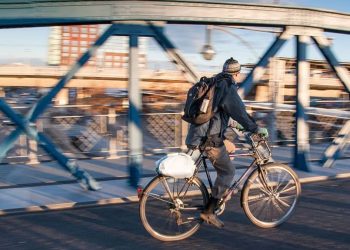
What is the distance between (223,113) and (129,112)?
2436 mm

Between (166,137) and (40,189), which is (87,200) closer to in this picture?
(40,189)

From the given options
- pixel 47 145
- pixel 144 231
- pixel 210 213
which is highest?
pixel 47 145

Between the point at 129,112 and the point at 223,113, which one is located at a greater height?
the point at 223,113

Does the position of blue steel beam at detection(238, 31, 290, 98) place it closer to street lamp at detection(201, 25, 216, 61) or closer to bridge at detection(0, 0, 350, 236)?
bridge at detection(0, 0, 350, 236)

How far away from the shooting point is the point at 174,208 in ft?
15.9

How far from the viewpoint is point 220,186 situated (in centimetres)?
479

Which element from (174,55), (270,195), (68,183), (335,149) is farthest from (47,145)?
(335,149)

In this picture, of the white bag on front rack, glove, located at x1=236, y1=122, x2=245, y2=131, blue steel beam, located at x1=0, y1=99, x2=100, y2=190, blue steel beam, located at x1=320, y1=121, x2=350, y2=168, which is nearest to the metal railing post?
blue steel beam, located at x1=0, y1=99, x2=100, y2=190

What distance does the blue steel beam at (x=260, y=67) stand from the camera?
7.68 m

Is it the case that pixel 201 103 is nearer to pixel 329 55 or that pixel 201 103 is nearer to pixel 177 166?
pixel 177 166

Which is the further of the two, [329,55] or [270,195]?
[329,55]

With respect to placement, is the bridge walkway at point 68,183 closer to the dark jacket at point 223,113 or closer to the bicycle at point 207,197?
the bicycle at point 207,197

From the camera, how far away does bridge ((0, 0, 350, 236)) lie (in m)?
6.49

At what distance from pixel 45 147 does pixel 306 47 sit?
4454 mm
